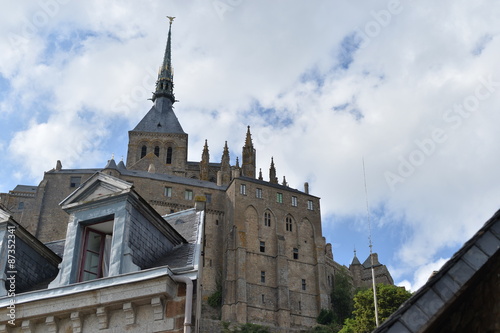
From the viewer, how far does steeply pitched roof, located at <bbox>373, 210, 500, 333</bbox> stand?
459cm

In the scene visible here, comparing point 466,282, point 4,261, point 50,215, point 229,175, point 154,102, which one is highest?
point 154,102

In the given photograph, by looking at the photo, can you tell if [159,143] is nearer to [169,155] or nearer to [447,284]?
[169,155]

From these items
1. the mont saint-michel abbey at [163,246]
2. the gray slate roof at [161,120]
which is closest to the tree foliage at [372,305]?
the mont saint-michel abbey at [163,246]

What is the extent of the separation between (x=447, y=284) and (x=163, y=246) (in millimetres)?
8776

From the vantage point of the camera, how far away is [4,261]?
12.3 m

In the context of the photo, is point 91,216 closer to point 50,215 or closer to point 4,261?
point 4,261

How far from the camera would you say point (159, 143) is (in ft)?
322

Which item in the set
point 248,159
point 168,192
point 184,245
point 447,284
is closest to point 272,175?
point 248,159

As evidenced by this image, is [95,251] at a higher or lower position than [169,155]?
lower

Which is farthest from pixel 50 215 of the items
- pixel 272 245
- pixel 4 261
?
pixel 4 261

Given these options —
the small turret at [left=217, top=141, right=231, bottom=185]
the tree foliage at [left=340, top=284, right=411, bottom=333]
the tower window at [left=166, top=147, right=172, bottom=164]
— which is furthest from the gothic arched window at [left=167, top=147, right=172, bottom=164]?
the tree foliage at [left=340, top=284, right=411, bottom=333]

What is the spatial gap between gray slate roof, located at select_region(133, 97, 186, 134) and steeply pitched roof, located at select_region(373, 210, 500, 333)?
3821 inches

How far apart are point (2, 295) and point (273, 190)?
62078 mm

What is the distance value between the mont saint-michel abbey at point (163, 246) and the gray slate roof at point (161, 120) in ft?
0.98
